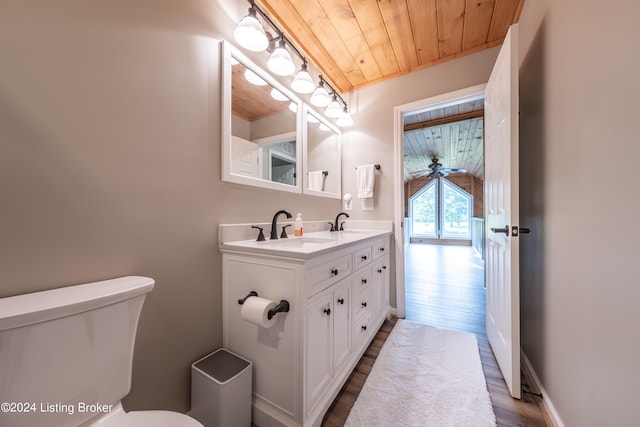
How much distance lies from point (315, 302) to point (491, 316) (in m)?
1.49

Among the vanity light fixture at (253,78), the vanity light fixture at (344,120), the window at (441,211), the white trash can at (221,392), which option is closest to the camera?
the white trash can at (221,392)

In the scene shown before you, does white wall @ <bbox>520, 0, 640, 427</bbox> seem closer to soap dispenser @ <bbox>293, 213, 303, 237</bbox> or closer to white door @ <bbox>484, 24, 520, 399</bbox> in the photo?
white door @ <bbox>484, 24, 520, 399</bbox>

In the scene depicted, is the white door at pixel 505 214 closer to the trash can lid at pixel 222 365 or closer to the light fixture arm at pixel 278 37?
the light fixture arm at pixel 278 37

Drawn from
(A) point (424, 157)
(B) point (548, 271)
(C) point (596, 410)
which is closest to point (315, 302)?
(C) point (596, 410)

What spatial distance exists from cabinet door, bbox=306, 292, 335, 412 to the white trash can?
29cm

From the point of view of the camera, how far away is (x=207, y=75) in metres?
1.20

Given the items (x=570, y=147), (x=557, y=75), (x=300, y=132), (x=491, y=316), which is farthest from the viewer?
(x=300, y=132)

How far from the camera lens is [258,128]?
1.52m

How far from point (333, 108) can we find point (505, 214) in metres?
1.59

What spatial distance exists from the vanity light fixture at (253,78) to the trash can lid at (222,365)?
159 cm

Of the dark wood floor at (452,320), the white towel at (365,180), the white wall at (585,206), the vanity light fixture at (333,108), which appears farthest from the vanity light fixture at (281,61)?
the dark wood floor at (452,320)

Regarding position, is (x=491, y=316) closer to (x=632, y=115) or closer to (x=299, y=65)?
(x=632, y=115)

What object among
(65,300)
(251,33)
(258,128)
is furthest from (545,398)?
(251,33)

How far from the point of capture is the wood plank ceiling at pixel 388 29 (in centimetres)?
155
